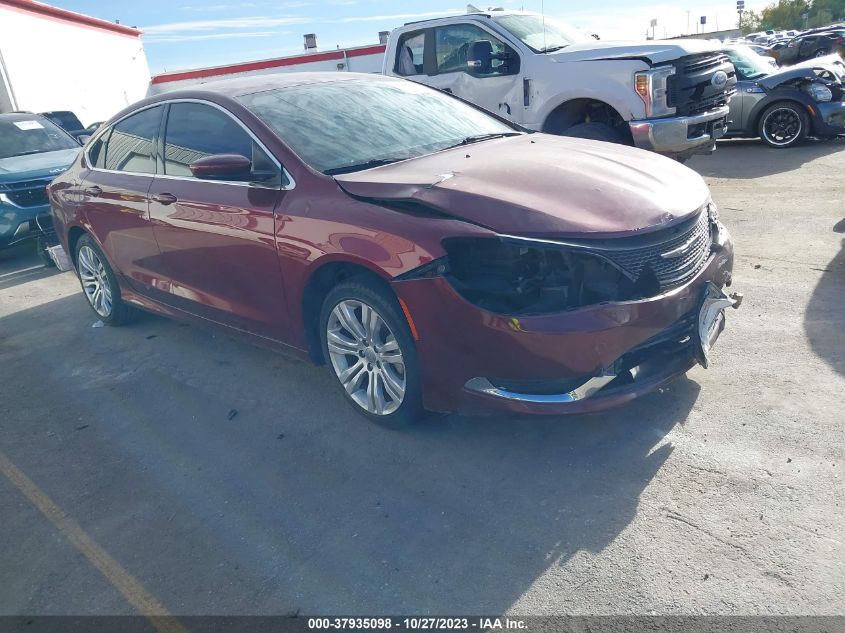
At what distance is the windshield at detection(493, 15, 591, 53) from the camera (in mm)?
8531

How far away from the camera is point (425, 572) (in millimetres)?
2730

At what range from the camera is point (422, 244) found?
3246 millimetres

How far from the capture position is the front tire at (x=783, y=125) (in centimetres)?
1080

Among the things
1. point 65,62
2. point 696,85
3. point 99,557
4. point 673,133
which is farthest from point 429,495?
point 65,62

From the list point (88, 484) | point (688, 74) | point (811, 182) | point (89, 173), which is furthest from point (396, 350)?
point (811, 182)

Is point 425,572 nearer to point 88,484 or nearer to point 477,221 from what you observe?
point 477,221

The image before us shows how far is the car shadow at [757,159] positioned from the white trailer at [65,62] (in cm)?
1867

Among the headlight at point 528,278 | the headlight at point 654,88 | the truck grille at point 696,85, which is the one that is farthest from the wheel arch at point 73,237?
the truck grille at point 696,85

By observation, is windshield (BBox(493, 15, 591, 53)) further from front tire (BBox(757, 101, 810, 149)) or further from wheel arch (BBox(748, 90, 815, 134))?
front tire (BBox(757, 101, 810, 149))

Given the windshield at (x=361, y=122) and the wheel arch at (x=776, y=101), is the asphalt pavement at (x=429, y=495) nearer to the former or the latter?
the windshield at (x=361, y=122)

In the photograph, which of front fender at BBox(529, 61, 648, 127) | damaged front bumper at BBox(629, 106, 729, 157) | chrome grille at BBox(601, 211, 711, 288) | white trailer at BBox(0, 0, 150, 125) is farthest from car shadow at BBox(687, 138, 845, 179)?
white trailer at BBox(0, 0, 150, 125)

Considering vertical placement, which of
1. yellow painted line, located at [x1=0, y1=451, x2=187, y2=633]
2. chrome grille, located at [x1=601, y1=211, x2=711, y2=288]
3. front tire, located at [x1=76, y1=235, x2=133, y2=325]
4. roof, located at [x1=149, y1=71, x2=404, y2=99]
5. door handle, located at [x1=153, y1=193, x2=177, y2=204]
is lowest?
yellow painted line, located at [x1=0, y1=451, x2=187, y2=633]

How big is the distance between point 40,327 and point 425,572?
5.03 meters

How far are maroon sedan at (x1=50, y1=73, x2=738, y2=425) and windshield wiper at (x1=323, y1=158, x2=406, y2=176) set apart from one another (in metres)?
0.01
